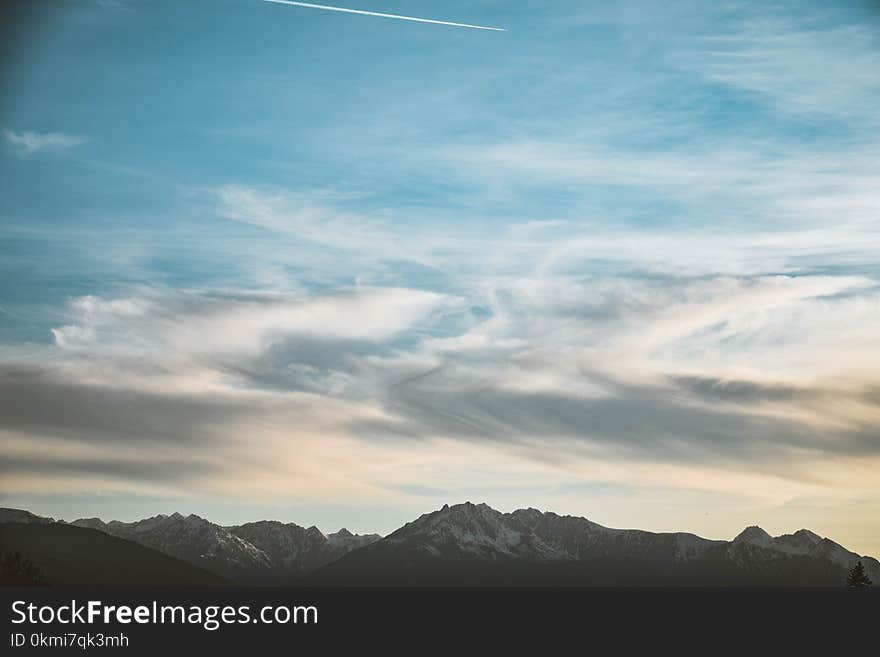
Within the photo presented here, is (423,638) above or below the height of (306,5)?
below

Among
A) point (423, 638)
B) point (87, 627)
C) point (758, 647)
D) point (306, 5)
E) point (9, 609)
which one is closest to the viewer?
point (306, 5)

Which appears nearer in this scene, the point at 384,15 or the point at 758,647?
the point at 384,15

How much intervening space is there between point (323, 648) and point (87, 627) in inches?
1587

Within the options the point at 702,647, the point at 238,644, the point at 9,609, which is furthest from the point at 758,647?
the point at 9,609

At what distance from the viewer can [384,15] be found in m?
94.6

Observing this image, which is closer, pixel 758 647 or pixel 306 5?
pixel 306 5

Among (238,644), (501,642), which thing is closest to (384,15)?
(238,644)

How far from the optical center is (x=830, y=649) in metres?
167

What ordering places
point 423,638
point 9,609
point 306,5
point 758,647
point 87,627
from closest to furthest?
point 306,5 → point 87,627 → point 9,609 → point 758,647 → point 423,638

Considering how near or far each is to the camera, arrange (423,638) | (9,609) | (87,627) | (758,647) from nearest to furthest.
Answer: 1. (87,627)
2. (9,609)
3. (758,647)
4. (423,638)

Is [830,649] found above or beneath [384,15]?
beneath

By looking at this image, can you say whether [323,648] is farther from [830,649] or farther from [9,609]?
[830,649]

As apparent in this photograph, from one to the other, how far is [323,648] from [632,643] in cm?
6163

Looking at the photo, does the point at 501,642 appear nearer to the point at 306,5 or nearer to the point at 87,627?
the point at 87,627
